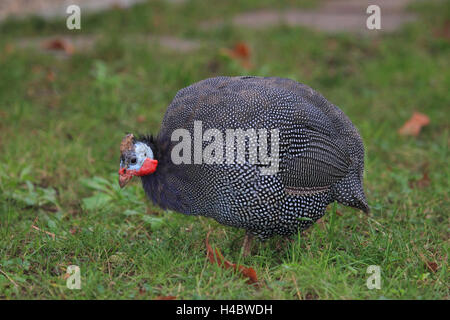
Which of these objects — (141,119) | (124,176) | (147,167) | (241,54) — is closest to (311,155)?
(147,167)

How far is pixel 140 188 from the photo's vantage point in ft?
12.7

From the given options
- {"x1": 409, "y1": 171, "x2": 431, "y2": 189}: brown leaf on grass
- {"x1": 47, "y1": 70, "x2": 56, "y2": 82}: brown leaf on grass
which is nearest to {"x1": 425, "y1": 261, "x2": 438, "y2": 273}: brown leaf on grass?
{"x1": 409, "y1": 171, "x2": 431, "y2": 189}: brown leaf on grass

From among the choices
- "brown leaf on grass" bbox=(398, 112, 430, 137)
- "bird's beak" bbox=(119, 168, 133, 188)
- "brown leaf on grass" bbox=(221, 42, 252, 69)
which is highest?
"brown leaf on grass" bbox=(221, 42, 252, 69)

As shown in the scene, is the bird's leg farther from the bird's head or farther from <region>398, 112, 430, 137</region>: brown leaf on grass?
<region>398, 112, 430, 137</region>: brown leaf on grass

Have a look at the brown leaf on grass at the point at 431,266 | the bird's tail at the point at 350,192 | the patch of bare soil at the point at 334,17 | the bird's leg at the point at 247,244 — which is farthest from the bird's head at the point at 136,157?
the patch of bare soil at the point at 334,17

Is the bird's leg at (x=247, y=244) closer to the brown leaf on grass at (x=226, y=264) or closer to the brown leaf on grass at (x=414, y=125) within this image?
the brown leaf on grass at (x=226, y=264)

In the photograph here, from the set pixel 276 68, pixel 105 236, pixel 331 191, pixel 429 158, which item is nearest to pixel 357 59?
pixel 276 68

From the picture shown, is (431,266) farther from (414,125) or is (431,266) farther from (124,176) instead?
(414,125)

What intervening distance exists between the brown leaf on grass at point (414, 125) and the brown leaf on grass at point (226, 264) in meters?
2.39

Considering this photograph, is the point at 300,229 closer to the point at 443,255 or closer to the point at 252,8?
the point at 443,255

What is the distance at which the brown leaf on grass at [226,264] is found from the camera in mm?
2773

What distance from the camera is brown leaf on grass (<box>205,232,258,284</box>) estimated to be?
277 centimetres

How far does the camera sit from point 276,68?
5574 mm

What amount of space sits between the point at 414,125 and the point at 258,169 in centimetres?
239
